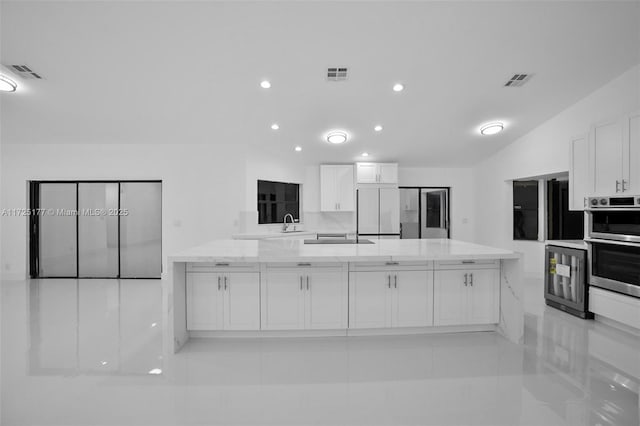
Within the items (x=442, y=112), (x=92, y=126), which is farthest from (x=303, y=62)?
(x=92, y=126)

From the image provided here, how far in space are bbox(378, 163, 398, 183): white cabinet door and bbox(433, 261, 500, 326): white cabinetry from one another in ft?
11.7

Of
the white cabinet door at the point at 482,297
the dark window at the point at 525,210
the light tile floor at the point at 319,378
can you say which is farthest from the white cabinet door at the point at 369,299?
the dark window at the point at 525,210

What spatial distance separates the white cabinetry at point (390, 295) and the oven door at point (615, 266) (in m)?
2.09

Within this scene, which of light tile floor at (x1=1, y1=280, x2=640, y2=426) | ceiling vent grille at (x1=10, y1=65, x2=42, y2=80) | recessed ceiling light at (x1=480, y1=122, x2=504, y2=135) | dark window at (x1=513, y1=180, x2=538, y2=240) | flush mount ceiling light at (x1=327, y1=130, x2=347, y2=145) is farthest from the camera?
dark window at (x1=513, y1=180, x2=538, y2=240)

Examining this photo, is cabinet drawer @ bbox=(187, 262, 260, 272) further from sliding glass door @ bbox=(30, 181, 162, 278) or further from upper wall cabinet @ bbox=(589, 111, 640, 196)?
upper wall cabinet @ bbox=(589, 111, 640, 196)

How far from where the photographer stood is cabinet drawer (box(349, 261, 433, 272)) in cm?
328

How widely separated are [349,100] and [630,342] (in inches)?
163

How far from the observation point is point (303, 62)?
387cm

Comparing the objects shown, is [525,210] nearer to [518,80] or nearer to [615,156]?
[615,156]

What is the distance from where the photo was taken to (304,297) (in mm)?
3254

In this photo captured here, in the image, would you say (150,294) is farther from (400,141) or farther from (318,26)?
(400,141)

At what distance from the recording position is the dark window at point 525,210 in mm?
6180

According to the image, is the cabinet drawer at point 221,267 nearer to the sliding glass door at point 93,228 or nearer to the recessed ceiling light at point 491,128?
the sliding glass door at point 93,228

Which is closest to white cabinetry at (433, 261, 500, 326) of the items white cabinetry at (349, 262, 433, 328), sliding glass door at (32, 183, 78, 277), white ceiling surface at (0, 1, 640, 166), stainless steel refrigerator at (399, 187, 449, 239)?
white cabinetry at (349, 262, 433, 328)
